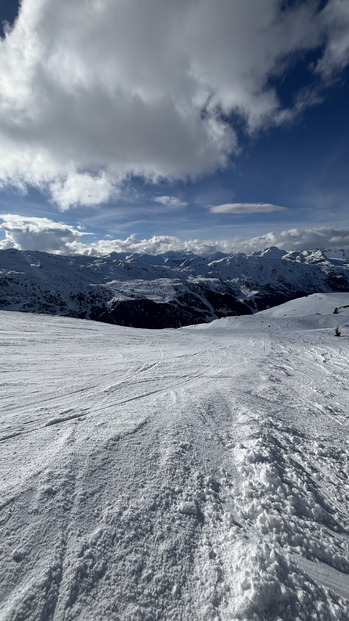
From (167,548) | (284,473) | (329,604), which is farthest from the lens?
(284,473)

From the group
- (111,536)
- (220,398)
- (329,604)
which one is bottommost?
(329,604)

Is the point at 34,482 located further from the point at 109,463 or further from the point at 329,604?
the point at 329,604

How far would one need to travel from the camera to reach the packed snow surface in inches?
105

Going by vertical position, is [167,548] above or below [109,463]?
below

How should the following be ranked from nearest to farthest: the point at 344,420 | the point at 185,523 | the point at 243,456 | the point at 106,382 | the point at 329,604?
1. the point at 329,604
2. the point at 185,523
3. the point at 243,456
4. the point at 344,420
5. the point at 106,382

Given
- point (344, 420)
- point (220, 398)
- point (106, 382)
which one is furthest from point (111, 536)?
point (344, 420)

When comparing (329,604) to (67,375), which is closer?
(329,604)

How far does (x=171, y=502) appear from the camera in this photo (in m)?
3.74

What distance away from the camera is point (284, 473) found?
432 centimetres

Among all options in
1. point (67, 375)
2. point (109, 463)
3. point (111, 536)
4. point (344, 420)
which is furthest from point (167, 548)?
point (67, 375)

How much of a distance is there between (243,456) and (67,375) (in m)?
6.45

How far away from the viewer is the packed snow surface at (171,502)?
8.73 ft

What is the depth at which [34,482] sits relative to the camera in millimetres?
3863

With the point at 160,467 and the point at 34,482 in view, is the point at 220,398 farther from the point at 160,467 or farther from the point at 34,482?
the point at 34,482
